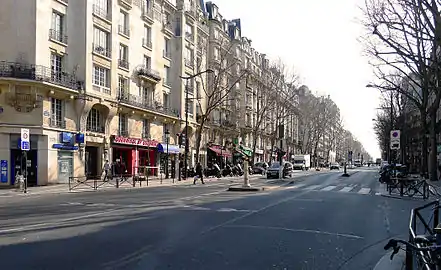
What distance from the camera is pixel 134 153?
1674 inches

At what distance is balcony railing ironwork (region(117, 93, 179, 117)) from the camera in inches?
1587

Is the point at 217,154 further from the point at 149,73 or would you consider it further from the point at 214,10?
the point at 149,73

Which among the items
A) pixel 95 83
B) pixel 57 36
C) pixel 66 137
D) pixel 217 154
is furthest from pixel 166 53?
pixel 66 137

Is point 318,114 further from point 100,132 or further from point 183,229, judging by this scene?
point 183,229

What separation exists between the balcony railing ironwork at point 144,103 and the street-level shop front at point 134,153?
3106mm

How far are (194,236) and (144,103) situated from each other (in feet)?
117

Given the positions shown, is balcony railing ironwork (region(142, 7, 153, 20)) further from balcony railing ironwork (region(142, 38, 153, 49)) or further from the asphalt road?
the asphalt road

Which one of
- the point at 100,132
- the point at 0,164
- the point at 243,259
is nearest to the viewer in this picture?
the point at 243,259

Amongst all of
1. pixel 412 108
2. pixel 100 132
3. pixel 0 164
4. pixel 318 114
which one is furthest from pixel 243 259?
pixel 318 114

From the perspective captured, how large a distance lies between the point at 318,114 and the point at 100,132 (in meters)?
79.3

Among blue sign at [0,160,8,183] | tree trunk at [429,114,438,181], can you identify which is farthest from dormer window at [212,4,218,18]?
blue sign at [0,160,8,183]

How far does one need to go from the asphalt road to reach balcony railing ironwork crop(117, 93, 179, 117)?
24945 millimetres

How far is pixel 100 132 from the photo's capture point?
123ft

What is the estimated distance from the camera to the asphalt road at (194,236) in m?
7.66
